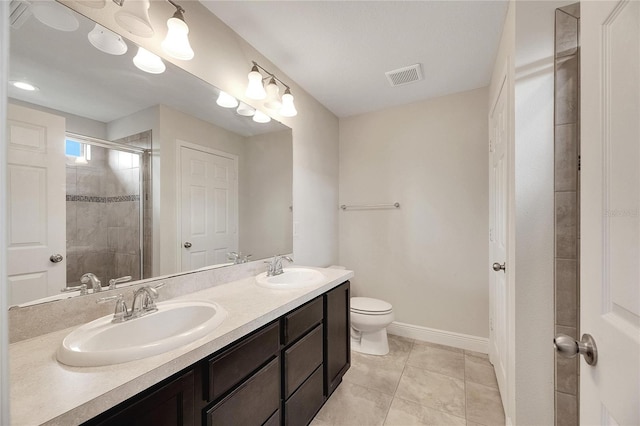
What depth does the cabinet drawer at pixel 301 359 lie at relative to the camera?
1.27 metres

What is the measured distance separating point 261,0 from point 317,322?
6.11ft

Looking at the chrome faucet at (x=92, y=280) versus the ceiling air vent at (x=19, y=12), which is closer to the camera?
the ceiling air vent at (x=19, y=12)

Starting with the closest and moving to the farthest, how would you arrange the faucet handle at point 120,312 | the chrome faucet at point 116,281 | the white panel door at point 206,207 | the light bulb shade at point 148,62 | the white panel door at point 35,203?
the white panel door at point 35,203
the faucet handle at point 120,312
the chrome faucet at point 116,281
the light bulb shade at point 148,62
the white panel door at point 206,207

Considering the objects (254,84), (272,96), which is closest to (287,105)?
(272,96)

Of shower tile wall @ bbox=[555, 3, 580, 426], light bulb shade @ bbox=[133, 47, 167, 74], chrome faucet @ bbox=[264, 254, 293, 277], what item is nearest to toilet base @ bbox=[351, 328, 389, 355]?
chrome faucet @ bbox=[264, 254, 293, 277]

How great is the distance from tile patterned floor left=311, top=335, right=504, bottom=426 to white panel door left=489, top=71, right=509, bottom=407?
0.16 m

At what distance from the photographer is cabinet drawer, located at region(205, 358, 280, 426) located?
0.92 metres

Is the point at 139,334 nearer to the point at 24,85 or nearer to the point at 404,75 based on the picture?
the point at 24,85

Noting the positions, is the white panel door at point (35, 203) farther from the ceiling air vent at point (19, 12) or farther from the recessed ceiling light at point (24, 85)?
the ceiling air vent at point (19, 12)

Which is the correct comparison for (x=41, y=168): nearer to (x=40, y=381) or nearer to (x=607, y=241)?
(x=40, y=381)

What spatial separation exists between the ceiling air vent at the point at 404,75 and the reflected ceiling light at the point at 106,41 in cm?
177

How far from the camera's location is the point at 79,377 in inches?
26.6

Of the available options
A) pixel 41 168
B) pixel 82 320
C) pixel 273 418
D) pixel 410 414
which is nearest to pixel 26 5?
pixel 41 168

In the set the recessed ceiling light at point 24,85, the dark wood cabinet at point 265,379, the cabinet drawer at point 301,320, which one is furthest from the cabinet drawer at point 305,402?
the recessed ceiling light at point 24,85
